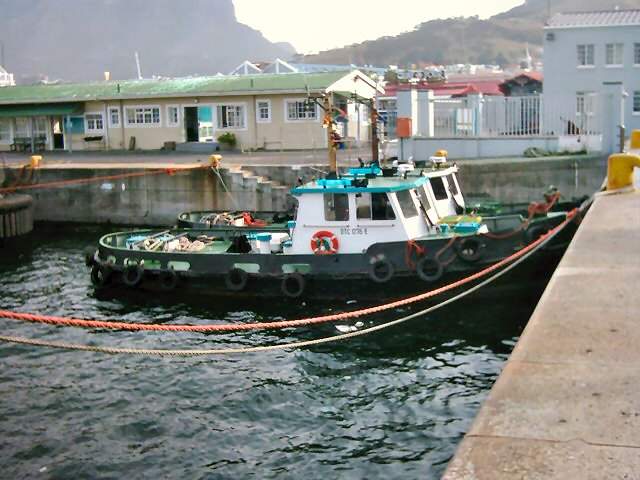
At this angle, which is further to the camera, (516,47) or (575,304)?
(516,47)

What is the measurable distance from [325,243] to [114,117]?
86.8 ft

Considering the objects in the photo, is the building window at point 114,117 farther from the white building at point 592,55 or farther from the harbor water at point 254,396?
the harbor water at point 254,396

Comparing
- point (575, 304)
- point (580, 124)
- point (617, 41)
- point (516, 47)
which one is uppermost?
point (516, 47)

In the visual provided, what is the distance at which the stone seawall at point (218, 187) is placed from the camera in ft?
76.0

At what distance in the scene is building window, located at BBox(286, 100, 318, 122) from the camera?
3538 centimetres

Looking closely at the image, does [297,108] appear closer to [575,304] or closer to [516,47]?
[575,304]

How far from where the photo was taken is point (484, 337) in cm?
1375

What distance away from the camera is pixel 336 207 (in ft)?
51.1

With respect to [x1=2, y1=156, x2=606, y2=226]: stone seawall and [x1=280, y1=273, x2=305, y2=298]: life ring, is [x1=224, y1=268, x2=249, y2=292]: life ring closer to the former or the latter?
[x1=280, y1=273, x2=305, y2=298]: life ring

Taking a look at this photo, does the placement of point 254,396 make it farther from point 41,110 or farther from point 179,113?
point 41,110

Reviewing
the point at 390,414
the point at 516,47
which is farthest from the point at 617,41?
the point at 516,47

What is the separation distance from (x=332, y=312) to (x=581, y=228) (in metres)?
4.76

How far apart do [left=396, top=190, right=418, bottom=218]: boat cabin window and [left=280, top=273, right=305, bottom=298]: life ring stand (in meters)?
2.31

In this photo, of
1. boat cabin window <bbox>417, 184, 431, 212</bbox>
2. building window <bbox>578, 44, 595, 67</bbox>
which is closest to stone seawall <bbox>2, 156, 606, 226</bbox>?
boat cabin window <bbox>417, 184, 431, 212</bbox>
